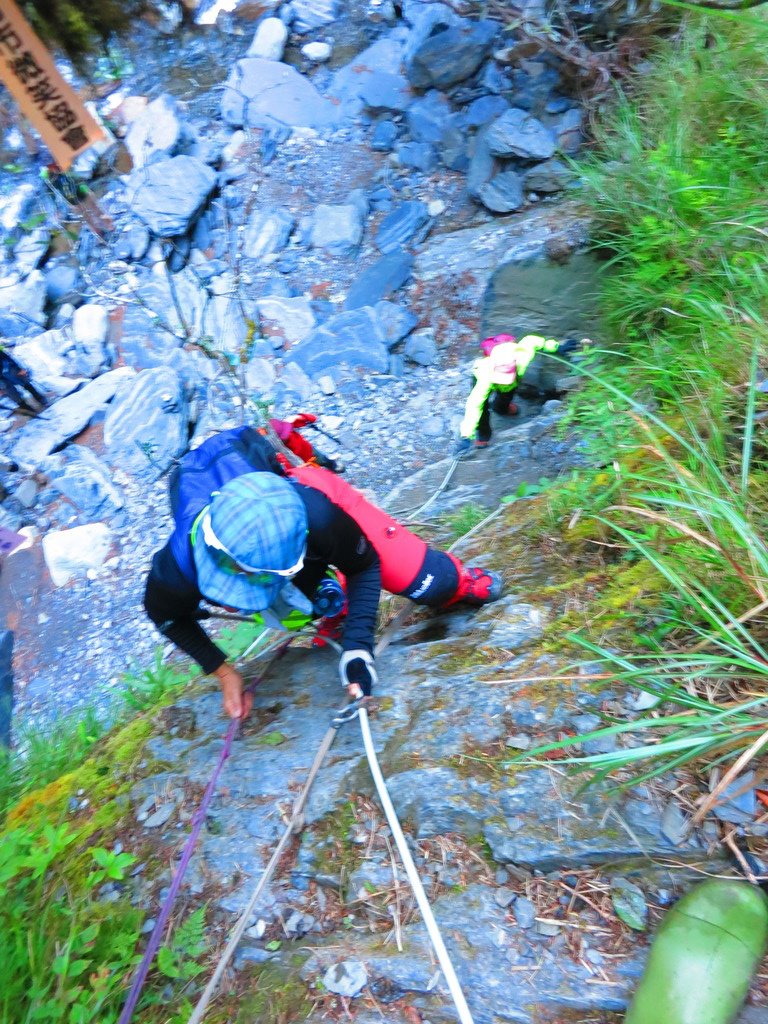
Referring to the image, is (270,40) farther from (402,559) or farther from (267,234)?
(402,559)

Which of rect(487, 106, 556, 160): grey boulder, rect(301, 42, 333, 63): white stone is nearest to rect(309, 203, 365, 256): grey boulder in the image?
rect(487, 106, 556, 160): grey boulder

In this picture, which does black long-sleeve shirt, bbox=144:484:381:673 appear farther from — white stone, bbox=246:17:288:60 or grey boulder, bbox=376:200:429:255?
white stone, bbox=246:17:288:60

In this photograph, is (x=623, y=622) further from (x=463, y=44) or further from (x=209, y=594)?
(x=463, y=44)

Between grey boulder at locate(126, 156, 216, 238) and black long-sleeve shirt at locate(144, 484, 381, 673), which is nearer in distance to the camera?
black long-sleeve shirt at locate(144, 484, 381, 673)

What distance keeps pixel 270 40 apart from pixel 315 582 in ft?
28.3

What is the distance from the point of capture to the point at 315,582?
211cm

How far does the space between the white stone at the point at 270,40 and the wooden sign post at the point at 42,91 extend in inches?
138

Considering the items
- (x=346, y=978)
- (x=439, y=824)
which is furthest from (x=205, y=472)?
(x=346, y=978)

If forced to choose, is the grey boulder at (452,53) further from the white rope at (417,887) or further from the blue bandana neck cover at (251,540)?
the white rope at (417,887)

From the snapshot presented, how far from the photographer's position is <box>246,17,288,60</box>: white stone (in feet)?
26.6

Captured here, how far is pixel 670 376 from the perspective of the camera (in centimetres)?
259

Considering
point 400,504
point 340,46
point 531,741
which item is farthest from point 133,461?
point 340,46

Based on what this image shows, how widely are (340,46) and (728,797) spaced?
9.29m

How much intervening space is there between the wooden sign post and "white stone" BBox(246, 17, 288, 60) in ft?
11.5
